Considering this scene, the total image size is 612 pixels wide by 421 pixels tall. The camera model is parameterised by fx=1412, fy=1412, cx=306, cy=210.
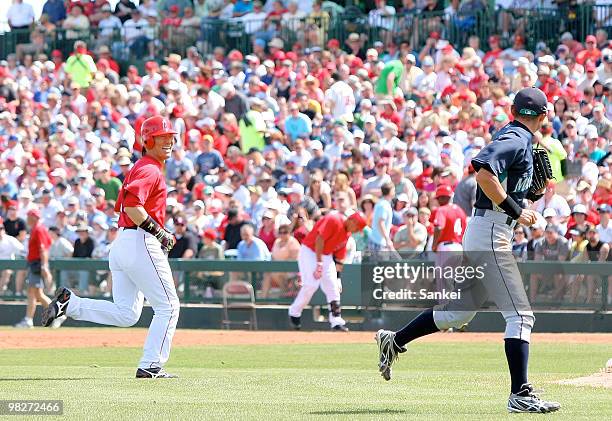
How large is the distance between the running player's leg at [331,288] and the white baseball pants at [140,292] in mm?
9201

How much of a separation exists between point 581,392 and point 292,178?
1356 centimetres

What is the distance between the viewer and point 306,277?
66.8ft

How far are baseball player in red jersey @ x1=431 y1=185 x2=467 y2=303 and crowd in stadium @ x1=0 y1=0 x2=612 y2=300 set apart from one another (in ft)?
0.56

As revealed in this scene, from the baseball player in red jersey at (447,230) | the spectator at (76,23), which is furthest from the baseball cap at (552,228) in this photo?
the spectator at (76,23)

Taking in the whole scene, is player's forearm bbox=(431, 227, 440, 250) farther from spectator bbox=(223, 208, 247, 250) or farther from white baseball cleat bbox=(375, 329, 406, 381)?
white baseball cleat bbox=(375, 329, 406, 381)

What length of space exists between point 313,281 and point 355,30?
9650 mm

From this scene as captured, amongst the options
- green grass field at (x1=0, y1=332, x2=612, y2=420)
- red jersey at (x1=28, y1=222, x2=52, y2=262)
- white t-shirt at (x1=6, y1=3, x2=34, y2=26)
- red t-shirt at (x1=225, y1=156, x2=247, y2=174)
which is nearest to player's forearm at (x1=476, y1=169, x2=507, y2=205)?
green grass field at (x1=0, y1=332, x2=612, y2=420)

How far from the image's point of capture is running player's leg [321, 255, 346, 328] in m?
20.2

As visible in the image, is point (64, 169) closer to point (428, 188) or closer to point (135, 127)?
point (135, 127)

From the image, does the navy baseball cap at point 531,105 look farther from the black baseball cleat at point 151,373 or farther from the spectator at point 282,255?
the spectator at point 282,255

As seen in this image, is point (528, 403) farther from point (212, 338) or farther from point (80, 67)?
point (80, 67)

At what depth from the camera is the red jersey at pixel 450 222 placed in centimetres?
1916

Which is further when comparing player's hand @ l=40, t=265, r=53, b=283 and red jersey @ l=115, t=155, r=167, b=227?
player's hand @ l=40, t=265, r=53, b=283

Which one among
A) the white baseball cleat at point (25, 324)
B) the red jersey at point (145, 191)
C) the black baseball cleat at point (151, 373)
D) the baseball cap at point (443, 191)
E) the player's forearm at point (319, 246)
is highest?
the red jersey at point (145, 191)
